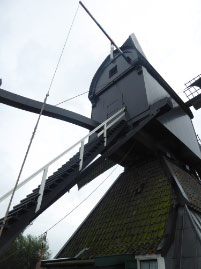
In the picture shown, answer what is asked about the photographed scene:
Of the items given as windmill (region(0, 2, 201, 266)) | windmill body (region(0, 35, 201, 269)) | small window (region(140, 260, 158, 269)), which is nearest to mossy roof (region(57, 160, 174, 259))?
windmill body (region(0, 35, 201, 269))

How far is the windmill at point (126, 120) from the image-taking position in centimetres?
555

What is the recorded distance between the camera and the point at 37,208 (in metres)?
3.64

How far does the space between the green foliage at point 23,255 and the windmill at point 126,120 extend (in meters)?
23.4

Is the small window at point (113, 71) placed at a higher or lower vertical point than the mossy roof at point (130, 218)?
higher

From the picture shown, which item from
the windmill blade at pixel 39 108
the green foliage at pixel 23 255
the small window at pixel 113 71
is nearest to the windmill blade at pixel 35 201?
the windmill blade at pixel 39 108

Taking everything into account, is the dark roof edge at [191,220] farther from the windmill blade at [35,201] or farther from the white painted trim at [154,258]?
the windmill blade at [35,201]

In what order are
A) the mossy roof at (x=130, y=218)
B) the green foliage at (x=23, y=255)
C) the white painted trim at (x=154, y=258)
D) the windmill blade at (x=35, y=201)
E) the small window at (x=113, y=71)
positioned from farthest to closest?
the green foliage at (x=23, y=255), the small window at (x=113, y=71), the mossy roof at (x=130, y=218), the white painted trim at (x=154, y=258), the windmill blade at (x=35, y=201)

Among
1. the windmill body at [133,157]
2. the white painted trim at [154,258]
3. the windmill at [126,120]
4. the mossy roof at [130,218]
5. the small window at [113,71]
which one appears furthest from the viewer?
the small window at [113,71]

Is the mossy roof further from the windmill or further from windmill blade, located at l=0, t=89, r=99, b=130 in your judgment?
windmill blade, located at l=0, t=89, r=99, b=130

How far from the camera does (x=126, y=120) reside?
8.15 m

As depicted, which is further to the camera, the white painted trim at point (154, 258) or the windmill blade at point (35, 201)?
the white painted trim at point (154, 258)

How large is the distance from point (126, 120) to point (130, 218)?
386 centimetres

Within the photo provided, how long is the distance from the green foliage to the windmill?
76.8ft

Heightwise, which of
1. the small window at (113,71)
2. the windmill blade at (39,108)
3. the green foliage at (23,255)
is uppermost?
the small window at (113,71)
